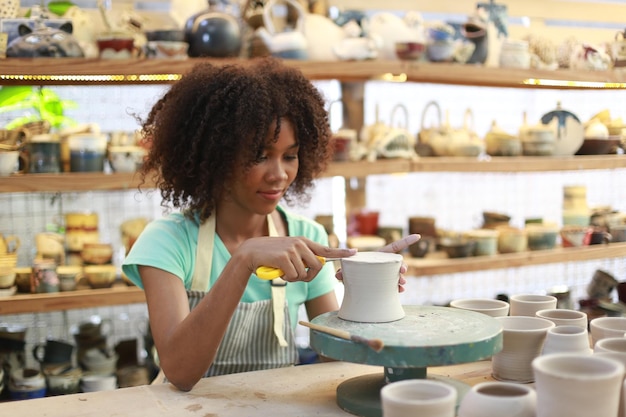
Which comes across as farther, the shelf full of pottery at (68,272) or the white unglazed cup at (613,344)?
the shelf full of pottery at (68,272)

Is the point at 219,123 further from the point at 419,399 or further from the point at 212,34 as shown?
the point at 212,34

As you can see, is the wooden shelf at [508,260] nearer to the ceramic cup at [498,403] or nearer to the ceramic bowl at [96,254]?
the ceramic bowl at [96,254]

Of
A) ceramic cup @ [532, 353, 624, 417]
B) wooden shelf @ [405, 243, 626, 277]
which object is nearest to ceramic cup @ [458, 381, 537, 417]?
ceramic cup @ [532, 353, 624, 417]

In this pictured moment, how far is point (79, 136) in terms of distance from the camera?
293cm

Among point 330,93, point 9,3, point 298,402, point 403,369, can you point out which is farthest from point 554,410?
point 330,93

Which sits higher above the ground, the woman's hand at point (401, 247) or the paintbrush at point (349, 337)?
the woman's hand at point (401, 247)

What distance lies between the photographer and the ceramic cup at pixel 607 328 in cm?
146

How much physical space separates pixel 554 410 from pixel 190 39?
2290 millimetres

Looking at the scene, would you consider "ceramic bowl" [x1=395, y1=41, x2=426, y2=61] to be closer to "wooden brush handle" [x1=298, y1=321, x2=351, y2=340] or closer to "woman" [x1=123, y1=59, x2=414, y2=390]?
"woman" [x1=123, y1=59, x2=414, y2=390]

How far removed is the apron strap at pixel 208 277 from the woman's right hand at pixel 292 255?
421 millimetres

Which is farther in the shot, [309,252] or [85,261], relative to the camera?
[85,261]

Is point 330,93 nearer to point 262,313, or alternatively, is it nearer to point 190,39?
point 190,39

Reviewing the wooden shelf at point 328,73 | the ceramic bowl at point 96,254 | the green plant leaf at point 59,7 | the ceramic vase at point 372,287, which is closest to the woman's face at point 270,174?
the ceramic vase at point 372,287

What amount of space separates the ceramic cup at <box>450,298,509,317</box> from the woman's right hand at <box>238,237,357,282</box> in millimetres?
333
